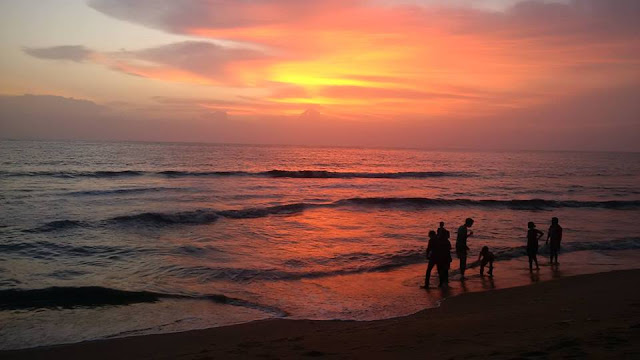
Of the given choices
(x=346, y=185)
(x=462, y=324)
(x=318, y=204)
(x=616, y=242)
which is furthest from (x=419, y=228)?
(x=346, y=185)

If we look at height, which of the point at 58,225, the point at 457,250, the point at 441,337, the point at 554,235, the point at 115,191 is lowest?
the point at 58,225

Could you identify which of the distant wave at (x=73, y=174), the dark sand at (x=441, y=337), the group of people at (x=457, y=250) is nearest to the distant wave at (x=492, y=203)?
the group of people at (x=457, y=250)

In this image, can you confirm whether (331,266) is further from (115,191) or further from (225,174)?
(225,174)

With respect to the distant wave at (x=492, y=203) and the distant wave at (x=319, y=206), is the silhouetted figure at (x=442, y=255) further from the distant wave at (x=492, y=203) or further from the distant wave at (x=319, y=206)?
the distant wave at (x=492, y=203)

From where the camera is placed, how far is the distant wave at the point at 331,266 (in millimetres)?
14242

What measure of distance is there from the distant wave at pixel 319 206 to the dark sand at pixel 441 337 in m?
14.8

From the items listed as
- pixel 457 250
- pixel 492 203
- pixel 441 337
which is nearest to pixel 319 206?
pixel 492 203

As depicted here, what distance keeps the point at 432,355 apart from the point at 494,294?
20.2ft

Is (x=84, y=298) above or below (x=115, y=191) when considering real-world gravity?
below

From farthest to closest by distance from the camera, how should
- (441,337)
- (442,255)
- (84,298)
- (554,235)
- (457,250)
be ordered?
(554,235)
(457,250)
(442,255)
(84,298)
(441,337)

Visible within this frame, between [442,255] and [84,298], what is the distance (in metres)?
8.94

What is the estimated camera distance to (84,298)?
1166 centimetres

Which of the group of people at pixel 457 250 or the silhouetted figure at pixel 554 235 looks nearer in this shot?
the group of people at pixel 457 250

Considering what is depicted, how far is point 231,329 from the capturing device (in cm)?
938
